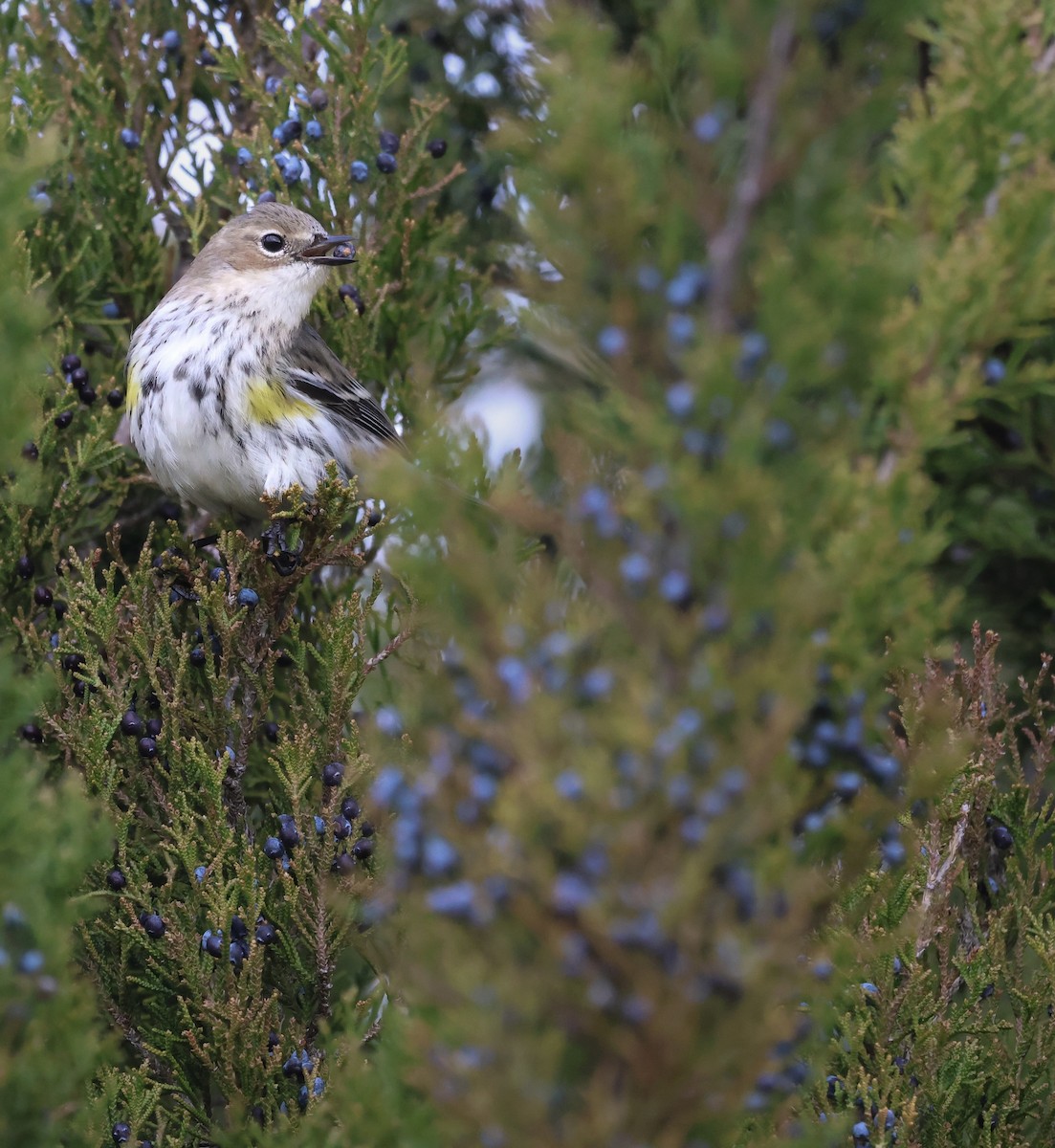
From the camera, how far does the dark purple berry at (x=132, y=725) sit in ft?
9.23

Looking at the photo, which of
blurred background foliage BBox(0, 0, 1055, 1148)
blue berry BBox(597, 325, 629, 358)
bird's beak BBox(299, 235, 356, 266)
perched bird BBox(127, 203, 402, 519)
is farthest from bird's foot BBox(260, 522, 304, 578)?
blue berry BBox(597, 325, 629, 358)

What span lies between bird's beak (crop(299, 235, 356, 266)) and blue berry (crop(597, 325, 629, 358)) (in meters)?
2.23

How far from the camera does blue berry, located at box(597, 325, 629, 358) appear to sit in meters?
1.57

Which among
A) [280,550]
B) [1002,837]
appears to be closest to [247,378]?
[280,550]

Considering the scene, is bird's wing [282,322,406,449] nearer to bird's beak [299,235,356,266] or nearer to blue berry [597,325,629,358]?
bird's beak [299,235,356,266]

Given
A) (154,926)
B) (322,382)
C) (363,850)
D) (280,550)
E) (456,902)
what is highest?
(322,382)

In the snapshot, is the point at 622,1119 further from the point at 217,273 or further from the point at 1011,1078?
the point at 217,273

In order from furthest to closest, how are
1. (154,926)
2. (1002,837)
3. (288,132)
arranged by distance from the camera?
(288,132), (1002,837), (154,926)

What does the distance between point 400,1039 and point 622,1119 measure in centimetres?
35

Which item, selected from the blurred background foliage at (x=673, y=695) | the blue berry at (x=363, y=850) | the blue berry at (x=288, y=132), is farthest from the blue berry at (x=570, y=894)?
the blue berry at (x=288, y=132)

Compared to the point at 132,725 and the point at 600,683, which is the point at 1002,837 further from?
the point at 132,725

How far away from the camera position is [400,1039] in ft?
5.49

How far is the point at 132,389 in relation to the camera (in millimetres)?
3678

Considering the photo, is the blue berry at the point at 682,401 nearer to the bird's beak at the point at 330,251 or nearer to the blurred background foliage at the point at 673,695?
the blurred background foliage at the point at 673,695
